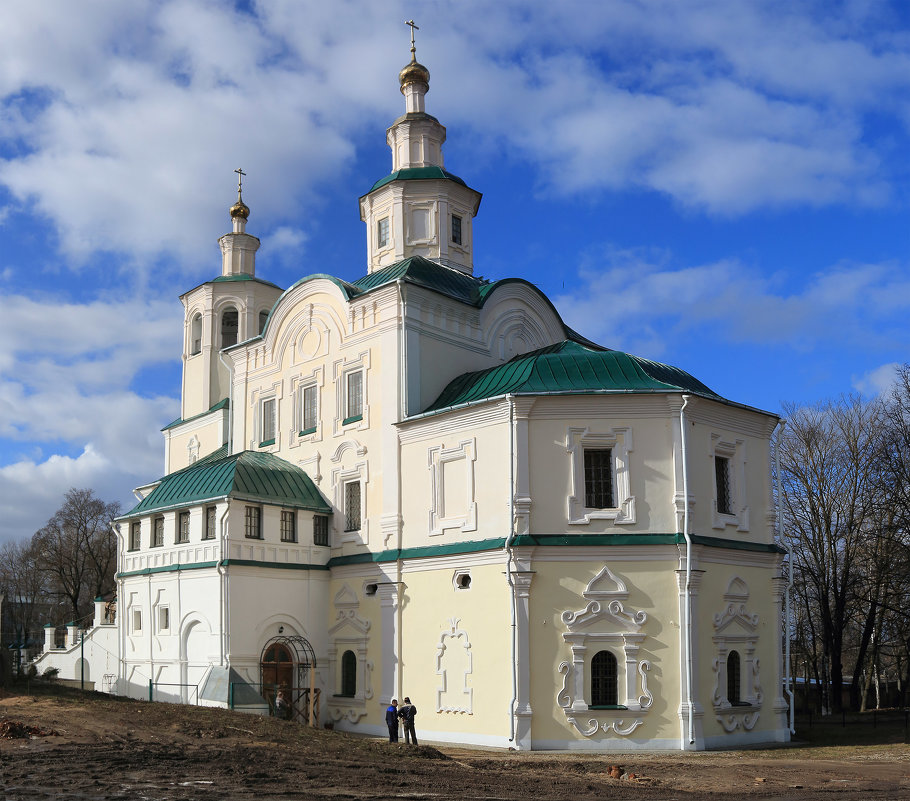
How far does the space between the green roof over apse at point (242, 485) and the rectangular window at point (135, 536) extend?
418mm

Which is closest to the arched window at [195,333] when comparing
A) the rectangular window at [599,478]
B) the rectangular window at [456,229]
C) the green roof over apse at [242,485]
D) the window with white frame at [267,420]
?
the window with white frame at [267,420]

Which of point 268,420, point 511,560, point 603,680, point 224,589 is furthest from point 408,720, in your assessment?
point 268,420

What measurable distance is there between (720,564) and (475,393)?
23.8ft

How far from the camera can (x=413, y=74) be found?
3266 cm

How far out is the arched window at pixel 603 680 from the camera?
853 inches

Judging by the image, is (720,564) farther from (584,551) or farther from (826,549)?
(826,549)

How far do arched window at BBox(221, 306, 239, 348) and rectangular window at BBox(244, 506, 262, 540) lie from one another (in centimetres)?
1255

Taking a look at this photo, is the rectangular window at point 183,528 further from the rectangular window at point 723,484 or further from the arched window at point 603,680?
the rectangular window at point 723,484

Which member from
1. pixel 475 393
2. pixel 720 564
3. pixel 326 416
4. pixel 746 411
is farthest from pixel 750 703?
pixel 326 416

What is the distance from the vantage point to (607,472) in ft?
75.4

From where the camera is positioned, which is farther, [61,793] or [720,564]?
[720,564]

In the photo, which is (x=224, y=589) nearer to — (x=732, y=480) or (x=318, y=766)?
(x=318, y=766)

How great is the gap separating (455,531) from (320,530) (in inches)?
203

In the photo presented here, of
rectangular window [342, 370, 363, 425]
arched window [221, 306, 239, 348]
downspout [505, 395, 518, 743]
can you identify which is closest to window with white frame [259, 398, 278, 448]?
rectangular window [342, 370, 363, 425]
